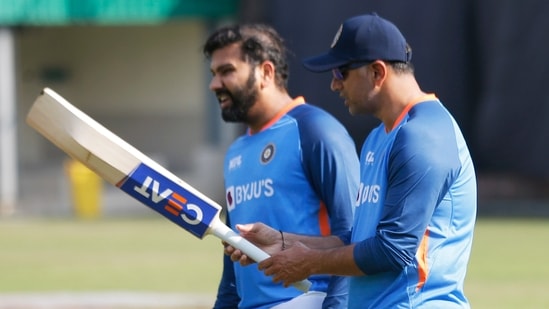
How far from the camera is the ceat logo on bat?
15.5 ft

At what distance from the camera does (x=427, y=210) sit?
4.16 metres

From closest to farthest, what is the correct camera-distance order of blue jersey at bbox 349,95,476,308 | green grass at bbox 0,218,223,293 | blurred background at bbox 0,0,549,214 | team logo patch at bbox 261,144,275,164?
blue jersey at bbox 349,95,476,308, team logo patch at bbox 261,144,275,164, green grass at bbox 0,218,223,293, blurred background at bbox 0,0,549,214

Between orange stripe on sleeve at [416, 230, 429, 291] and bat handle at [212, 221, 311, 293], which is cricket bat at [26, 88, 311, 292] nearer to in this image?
bat handle at [212, 221, 311, 293]

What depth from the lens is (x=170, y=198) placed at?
4.72 m

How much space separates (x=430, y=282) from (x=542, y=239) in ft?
48.0

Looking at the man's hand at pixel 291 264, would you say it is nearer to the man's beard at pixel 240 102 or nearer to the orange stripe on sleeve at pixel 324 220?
the orange stripe on sleeve at pixel 324 220

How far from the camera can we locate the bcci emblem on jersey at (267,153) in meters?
5.48

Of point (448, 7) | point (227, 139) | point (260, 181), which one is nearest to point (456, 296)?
point (260, 181)

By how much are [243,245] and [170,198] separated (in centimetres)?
34

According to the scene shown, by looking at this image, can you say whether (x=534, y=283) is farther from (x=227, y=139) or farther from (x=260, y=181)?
(x=227, y=139)

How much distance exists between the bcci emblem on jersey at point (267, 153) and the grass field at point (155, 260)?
6.43m

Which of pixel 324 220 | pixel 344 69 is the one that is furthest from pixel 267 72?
pixel 344 69

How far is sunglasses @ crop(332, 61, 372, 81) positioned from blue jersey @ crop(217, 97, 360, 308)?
2.38 feet

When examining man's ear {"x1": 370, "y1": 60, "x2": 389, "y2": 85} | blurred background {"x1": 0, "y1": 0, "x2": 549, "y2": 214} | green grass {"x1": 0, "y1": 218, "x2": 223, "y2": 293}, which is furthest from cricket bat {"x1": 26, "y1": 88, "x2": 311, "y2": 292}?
blurred background {"x1": 0, "y1": 0, "x2": 549, "y2": 214}
